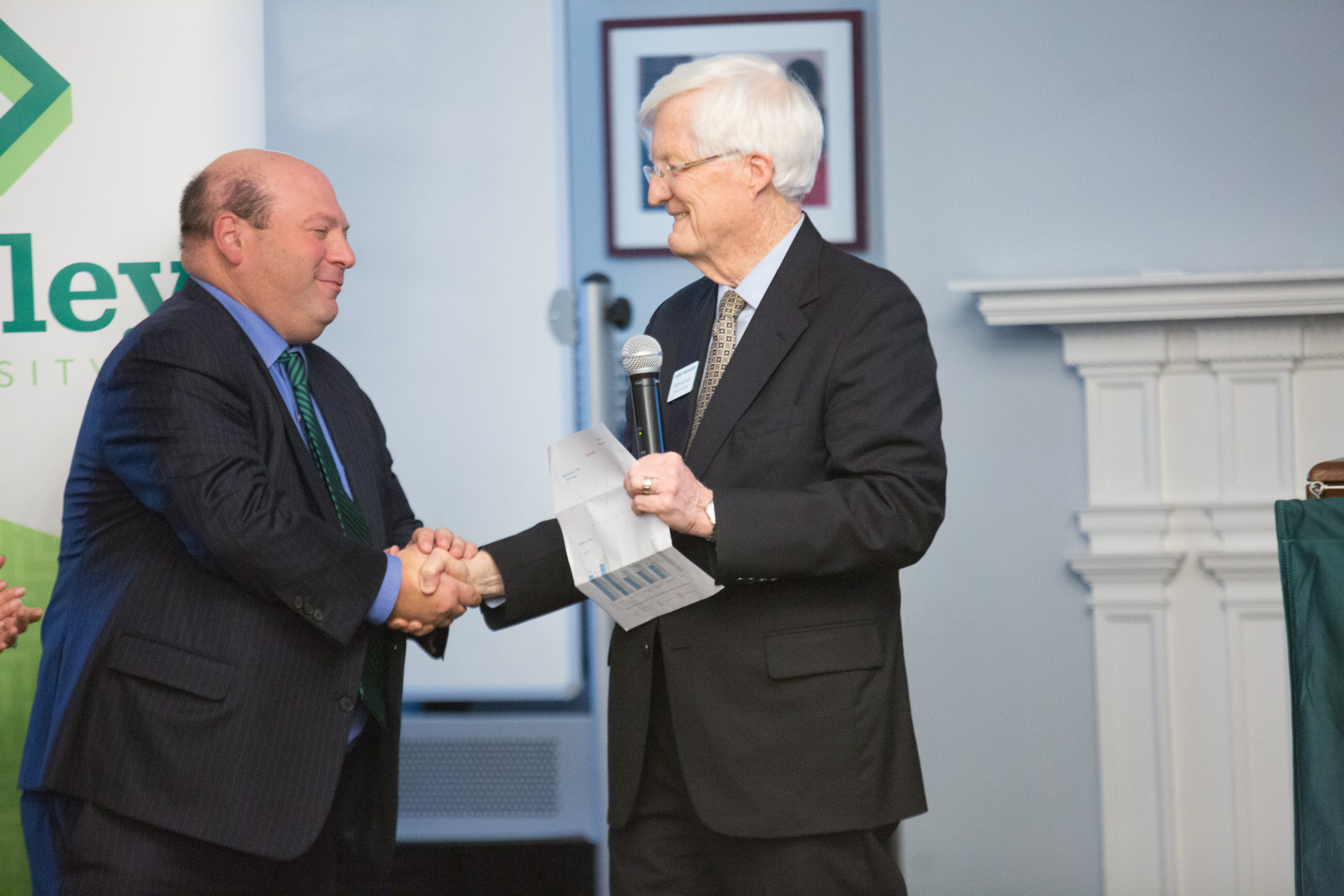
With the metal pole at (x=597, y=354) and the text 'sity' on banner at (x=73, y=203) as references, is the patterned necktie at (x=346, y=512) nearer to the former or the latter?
the text 'sity' on banner at (x=73, y=203)

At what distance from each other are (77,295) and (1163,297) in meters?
2.42

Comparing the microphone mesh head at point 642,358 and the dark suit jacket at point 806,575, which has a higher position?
the microphone mesh head at point 642,358

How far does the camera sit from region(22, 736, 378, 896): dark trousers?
1732 mm

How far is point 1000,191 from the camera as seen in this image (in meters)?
3.02

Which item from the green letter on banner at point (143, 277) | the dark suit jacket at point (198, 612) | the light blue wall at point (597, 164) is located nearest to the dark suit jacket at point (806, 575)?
the dark suit jacket at point (198, 612)

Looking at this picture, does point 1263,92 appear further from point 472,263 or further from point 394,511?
point 394,511

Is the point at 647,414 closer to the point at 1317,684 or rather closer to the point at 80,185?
the point at 1317,684

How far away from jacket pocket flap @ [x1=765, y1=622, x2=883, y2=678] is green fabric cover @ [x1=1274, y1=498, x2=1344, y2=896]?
58 cm

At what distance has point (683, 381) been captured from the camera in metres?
1.86

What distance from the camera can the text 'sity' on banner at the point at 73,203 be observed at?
2.29 metres

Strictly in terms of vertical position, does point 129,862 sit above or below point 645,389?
below

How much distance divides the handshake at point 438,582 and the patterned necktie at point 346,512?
6 cm

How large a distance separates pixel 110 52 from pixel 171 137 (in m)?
0.20

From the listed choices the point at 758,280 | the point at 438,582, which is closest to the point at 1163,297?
the point at 758,280
